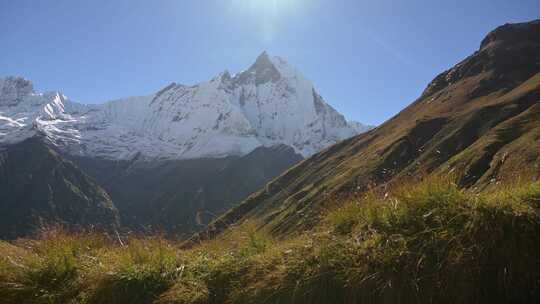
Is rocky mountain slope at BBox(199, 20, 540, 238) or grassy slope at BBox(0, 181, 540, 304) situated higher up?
rocky mountain slope at BBox(199, 20, 540, 238)

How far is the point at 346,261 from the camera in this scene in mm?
5988

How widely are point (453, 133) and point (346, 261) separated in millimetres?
122019

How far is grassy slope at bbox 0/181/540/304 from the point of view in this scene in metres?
5.40

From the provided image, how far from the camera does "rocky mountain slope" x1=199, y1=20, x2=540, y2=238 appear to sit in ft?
315

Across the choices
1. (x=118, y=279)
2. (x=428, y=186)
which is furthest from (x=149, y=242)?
(x=428, y=186)

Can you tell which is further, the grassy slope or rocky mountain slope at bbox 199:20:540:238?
rocky mountain slope at bbox 199:20:540:238

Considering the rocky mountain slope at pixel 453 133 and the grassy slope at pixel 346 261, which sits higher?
the rocky mountain slope at pixel 453 133

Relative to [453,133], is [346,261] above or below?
below

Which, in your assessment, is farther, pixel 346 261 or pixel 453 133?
pixel 453 133

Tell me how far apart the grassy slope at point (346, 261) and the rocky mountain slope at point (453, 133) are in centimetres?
6281

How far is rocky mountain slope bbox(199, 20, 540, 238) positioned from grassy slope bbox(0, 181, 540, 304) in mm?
62808

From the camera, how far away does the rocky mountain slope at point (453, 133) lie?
9606 centimetres

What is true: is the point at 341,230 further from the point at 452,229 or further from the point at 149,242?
the point at 149,242

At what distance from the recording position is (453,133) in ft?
394
